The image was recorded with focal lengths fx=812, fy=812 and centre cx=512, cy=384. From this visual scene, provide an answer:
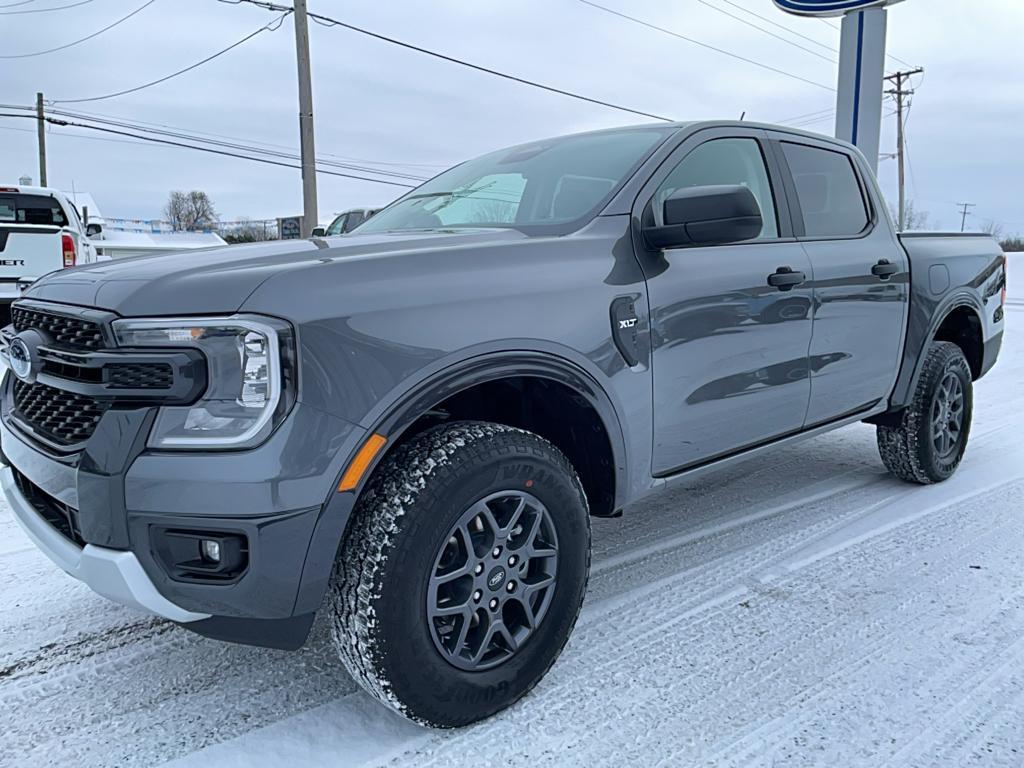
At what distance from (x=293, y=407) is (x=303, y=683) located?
3.45 ft

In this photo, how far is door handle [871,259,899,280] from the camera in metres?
3.80

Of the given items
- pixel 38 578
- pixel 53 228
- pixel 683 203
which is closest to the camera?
pixel 683 203

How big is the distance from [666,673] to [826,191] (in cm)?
246

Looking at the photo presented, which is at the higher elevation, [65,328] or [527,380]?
[65,328]

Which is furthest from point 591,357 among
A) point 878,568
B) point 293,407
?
point 878,568

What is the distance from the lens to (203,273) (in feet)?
6.50

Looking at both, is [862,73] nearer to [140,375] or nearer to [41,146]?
[140,375]

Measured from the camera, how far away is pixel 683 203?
8.48ft

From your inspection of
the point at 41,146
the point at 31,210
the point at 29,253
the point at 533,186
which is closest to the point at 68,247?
the point at 29,253

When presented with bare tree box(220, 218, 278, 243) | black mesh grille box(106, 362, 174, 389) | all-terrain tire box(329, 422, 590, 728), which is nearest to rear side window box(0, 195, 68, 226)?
black mesh grille box(106, 362, 174, 389)

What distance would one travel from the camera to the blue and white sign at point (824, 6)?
10.1m

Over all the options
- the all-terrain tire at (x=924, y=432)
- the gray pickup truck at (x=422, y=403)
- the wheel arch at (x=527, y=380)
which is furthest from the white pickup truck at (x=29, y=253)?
the all-terrain tire at (x=924, y=432)

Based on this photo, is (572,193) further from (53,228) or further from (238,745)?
(53,228)

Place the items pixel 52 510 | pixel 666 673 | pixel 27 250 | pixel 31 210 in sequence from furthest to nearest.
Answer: pixel 31 210 → pixel 27 250 → pixel 666 673 → pixel 52 510
